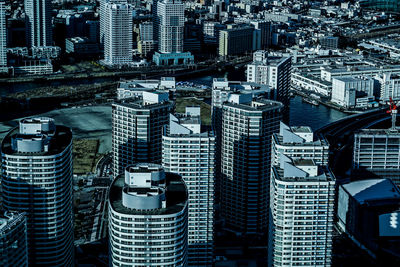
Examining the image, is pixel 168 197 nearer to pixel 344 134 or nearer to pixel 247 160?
pixel 247 160

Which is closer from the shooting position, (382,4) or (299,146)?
(299,146)

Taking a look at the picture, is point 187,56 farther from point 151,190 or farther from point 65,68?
point 151,190

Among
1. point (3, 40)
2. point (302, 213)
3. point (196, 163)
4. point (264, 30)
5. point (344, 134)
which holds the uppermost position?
point (264, 30)

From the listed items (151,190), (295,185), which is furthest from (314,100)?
(151,190)

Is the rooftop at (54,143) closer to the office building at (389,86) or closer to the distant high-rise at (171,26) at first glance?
the office building at (389,86)

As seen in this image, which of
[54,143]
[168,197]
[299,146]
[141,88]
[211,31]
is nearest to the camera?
[168,197]

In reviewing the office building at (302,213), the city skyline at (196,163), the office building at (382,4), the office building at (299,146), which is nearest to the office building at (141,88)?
the city skyline at (196,163)

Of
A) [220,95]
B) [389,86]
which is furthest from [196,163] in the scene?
[389,86]
